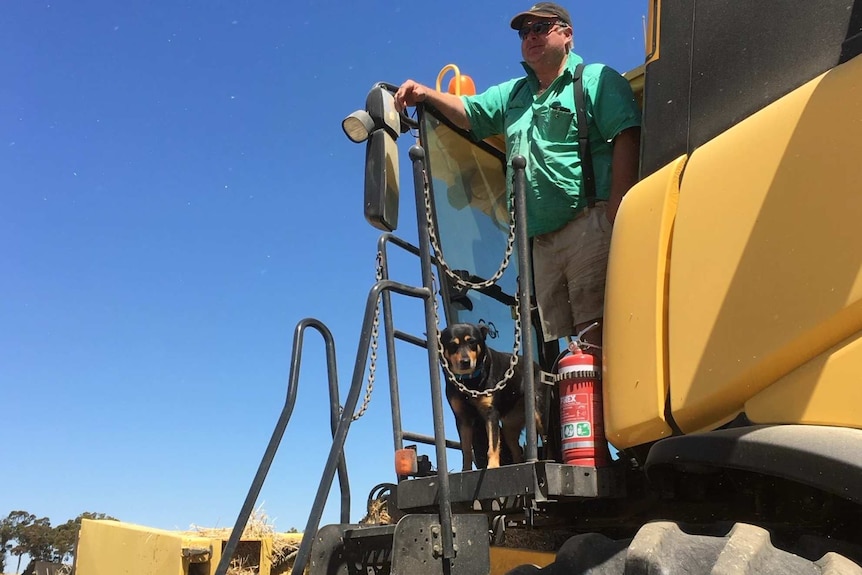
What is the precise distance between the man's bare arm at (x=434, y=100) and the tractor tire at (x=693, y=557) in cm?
212

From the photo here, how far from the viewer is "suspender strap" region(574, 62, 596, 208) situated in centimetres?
328

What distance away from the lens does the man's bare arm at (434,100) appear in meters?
3.57

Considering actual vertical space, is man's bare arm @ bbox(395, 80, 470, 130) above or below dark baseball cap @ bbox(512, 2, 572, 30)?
below

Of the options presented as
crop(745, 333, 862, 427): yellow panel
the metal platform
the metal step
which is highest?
crop(745, 333, 862, 427): yellow panel

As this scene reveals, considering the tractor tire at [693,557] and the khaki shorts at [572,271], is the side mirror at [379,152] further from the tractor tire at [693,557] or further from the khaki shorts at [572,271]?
the tractor tire at [693,557]

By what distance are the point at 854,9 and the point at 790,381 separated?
1024mm

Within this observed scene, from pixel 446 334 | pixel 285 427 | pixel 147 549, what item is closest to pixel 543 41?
pixel 446 334

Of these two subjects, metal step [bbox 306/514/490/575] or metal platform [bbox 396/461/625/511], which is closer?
metal step [bbox 306/514/490/575]

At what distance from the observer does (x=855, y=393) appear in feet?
6.02

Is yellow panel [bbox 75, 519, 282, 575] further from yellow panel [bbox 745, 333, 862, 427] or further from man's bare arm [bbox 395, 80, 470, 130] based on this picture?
yellow panel [bbox 745, 333, 862, 427]

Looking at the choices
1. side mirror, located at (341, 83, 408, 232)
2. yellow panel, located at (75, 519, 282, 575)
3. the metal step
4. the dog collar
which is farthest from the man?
yellow panel, located at (75, 519, 282, 575)

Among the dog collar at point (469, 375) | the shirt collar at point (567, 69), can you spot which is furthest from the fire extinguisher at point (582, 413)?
the shirt collar at point (567, 69)

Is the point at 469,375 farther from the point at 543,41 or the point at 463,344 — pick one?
the point at 543,41

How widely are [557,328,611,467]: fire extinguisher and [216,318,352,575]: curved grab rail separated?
897 millimetres
